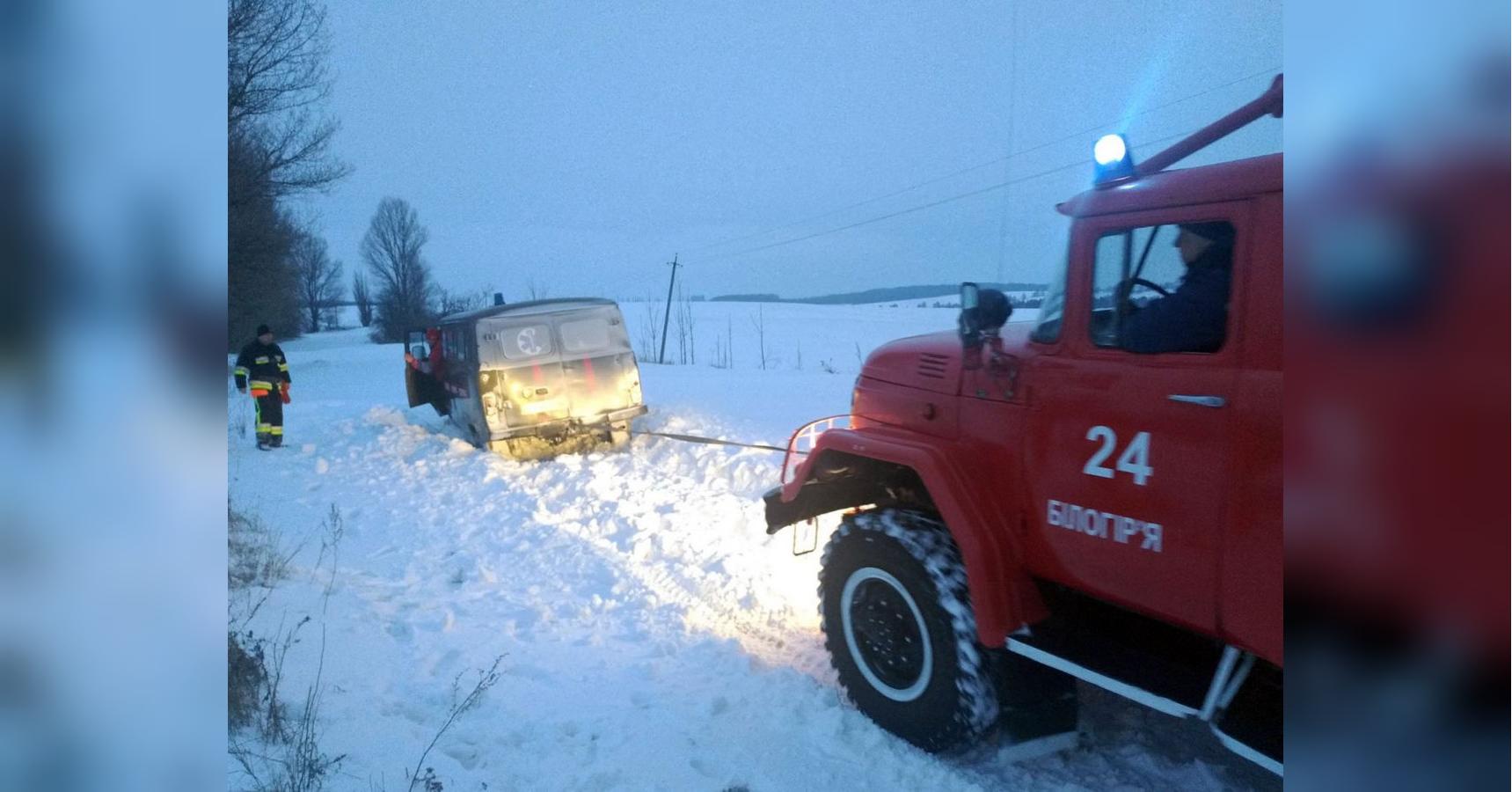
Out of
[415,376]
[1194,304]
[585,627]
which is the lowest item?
[585,627]

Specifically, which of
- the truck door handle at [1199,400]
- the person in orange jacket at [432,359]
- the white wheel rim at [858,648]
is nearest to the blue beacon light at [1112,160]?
the truck door handle at [1199,400]

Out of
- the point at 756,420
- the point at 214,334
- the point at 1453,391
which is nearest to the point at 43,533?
the point at 214,334

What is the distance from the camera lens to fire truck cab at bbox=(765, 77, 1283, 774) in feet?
6.52

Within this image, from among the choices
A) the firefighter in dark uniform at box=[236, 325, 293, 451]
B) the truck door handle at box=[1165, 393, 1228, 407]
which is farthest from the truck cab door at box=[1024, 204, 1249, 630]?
the firefighter in dark uniform at box=[236, 325, 293, 451]

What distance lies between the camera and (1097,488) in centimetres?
230

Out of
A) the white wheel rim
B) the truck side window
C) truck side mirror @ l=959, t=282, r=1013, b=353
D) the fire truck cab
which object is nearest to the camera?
the fire truck cab

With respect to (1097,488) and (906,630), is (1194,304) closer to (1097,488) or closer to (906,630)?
(1097,488)

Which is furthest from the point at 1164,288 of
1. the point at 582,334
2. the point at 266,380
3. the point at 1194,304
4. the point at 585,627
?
the point at 582,334

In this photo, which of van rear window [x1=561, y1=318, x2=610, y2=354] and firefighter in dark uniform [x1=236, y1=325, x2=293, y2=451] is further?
van rear window [x1=561, y1=318, x2=610, y2=354]

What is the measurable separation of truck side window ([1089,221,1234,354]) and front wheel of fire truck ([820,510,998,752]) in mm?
948

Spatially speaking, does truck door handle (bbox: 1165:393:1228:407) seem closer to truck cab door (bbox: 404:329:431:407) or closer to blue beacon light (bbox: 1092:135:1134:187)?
blue beacon light (bbox: 1092:135:1134:187)

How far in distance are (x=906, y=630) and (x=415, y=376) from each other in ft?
21.3

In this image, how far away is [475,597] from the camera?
422 cm

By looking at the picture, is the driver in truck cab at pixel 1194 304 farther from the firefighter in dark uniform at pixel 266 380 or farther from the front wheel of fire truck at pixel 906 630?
the firefighter in dark uniform at pixel 266 380
